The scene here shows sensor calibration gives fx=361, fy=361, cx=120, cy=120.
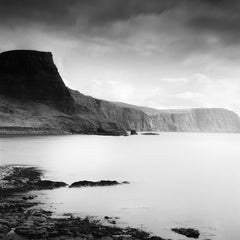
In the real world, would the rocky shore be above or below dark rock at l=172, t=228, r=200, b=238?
above

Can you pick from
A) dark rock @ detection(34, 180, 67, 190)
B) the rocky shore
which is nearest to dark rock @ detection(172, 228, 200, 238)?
the rocky shore

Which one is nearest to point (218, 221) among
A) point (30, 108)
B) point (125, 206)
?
point (125, 206)

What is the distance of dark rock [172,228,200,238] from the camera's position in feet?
59.6

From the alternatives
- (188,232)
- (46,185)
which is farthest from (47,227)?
(46,185)

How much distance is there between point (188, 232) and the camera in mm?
18500

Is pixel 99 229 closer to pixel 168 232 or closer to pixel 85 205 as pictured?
pixel 168 232

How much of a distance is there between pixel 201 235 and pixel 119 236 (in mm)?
4606

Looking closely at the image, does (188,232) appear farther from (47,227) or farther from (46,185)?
(46,185)

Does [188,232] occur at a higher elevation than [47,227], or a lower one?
lower

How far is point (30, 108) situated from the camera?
7146 inches

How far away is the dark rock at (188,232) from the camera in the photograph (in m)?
18.2

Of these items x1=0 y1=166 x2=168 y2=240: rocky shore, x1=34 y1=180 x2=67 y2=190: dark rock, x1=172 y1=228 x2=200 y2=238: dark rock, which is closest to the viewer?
x1=0 y1=166 x2=168 y2=240: rocky shore

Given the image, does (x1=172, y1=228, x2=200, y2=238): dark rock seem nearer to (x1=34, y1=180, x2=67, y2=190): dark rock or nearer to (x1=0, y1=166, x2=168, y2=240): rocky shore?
(x1=0, y1=166, x2=168, y2=240): rocky shore

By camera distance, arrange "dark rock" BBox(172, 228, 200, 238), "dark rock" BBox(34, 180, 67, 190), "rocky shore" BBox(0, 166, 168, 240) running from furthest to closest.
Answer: "dark rock" BBox(34, 180, 67, 190)
"dark rock" BBox(172, 228, 200, 238)
"rocky shore" BBox(0, 166, 168, 240)
